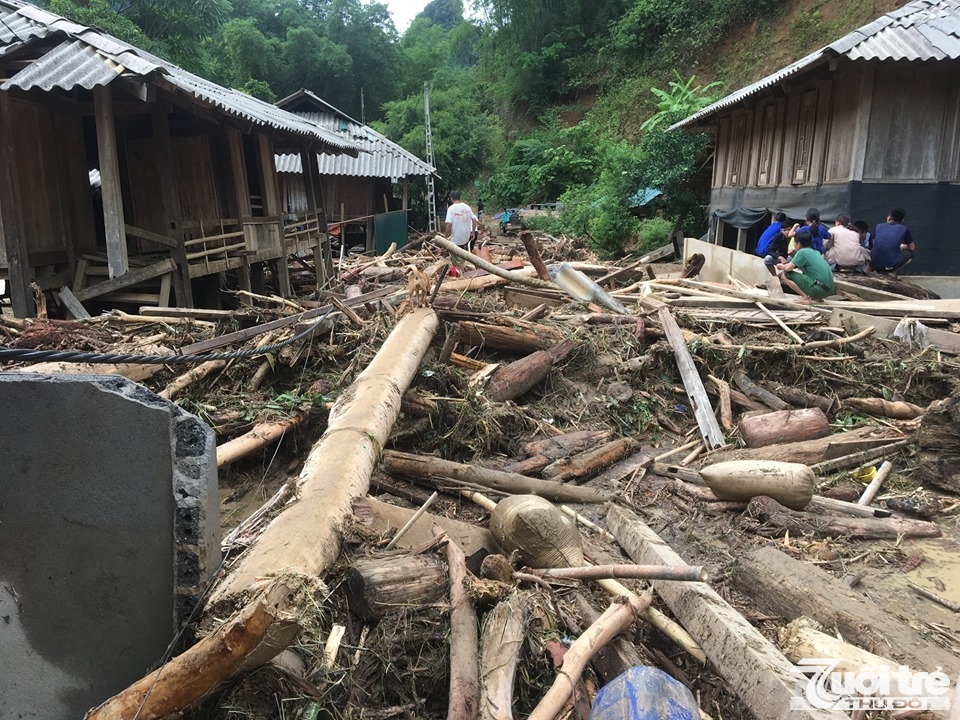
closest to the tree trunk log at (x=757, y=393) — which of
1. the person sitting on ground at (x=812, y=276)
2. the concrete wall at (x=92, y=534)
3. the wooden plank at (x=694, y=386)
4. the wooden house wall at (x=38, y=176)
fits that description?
the wooden plank at (x=694, y=386)

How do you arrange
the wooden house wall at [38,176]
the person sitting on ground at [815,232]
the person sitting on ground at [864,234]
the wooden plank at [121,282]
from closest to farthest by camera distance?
the wooden house wall at [38,176] → the wooden plank at [121,282] → the person sitting on ground at [815,232] → the person sitting on ground at [864,234]

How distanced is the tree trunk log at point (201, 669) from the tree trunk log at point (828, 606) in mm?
2676

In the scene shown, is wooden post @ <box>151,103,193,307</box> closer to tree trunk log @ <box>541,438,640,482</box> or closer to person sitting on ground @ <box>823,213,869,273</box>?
tree trunk log @ <box>541,438,640,482</box>

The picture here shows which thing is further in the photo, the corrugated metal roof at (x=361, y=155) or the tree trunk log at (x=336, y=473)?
the corrugated metal roof at (x=361, y=155)

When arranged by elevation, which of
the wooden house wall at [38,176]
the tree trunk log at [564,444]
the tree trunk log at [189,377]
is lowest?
the tree trunk log at [564,444]

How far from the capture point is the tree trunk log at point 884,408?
6184mm

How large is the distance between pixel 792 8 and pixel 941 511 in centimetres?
2990

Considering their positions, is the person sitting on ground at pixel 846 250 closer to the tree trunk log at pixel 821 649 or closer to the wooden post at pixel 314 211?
the tree trunk log at pixel 821 649

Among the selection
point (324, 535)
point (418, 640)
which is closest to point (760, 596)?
point (418, 640)

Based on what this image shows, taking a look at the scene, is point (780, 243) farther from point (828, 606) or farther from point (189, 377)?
point (189, 377)

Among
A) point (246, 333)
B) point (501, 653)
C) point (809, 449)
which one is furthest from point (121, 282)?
point (809, 449)

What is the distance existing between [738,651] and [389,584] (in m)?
1.56

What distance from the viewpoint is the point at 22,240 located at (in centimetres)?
774

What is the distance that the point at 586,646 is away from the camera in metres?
2.66
